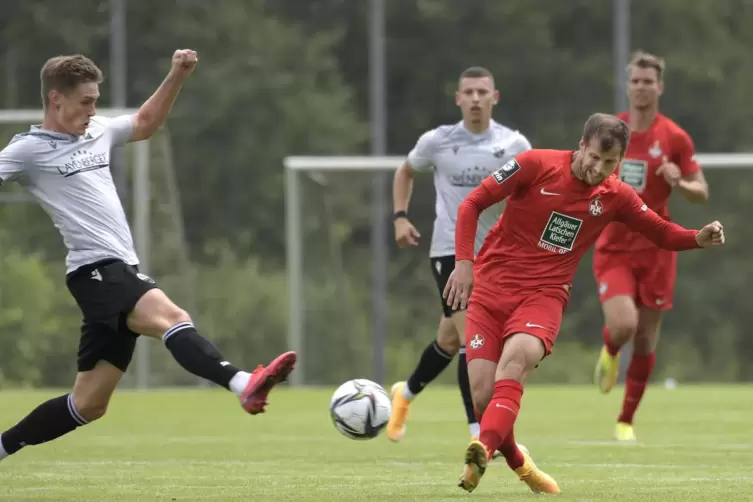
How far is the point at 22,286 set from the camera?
54.5 ft

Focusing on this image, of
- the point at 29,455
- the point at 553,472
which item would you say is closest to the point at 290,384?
the point at 29,455

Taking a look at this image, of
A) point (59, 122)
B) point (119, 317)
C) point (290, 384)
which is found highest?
point (59, 122)

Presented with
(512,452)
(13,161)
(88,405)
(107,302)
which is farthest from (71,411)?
(512,452)

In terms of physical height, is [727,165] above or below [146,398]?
above

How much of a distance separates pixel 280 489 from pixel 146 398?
8.47 meters

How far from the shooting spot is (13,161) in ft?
19.7

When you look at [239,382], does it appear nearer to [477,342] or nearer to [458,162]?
[477,342]

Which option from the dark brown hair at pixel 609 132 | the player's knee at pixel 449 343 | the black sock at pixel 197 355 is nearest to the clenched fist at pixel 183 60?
the black sock at pixel 197 355

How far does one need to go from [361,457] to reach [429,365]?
1.10 m

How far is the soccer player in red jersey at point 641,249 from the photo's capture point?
916cm

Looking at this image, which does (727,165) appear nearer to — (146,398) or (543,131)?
(543,131)

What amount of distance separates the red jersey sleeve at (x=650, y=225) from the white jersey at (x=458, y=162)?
211 centimetres

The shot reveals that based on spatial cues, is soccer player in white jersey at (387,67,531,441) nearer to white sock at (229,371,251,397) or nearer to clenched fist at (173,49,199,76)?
clenched fist at (173,49,199,76)

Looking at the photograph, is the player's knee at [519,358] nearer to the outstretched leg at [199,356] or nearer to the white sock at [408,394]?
the outstretched leg at [199,356]
